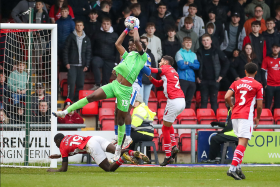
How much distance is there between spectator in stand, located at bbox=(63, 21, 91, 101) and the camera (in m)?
13.6

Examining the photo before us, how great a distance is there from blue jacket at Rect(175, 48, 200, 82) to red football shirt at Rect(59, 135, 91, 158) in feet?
19.1

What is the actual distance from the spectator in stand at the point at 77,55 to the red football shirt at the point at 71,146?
4.88m

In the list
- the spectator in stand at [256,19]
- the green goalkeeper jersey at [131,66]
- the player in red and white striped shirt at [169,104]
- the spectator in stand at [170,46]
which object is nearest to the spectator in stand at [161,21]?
the spectator in stand at [170,46]

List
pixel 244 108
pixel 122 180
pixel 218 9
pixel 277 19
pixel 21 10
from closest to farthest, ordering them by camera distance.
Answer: pixel 122 180
pixel 244 108
pixel 21 10
pixel 218 9
pixel 277 19

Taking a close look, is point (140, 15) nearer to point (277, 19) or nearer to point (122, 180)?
point (277, 19)

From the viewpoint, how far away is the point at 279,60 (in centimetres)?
1530

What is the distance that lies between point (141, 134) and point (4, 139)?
129 inches

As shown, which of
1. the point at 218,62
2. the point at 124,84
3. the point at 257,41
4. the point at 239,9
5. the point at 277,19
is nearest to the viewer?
the point at 124,84

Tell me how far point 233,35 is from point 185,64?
2.77 meters

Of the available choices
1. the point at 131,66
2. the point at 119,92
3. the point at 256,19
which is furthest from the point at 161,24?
the point at 119,92

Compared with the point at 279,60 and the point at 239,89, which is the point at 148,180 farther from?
the point at 279,60

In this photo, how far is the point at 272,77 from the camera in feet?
50.0

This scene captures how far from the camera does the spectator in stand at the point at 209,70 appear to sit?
14.5 meters

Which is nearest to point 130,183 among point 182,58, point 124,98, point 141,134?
point 124,98
